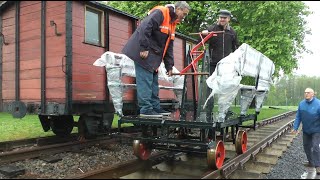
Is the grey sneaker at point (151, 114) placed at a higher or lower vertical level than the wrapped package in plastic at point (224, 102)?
lower

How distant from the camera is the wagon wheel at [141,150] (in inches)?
214

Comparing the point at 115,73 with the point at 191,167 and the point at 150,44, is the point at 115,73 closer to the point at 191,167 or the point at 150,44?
the point at 150,44

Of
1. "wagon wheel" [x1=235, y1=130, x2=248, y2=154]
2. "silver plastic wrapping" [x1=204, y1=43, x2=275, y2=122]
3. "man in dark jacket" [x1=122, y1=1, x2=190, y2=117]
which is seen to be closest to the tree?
"man in dark jacket" [x1=122, y1=1, x2=190, y2=117]

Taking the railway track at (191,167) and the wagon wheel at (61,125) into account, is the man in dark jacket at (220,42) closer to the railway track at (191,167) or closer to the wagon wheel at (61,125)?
the railway track at (191,167)

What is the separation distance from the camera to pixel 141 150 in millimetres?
5559

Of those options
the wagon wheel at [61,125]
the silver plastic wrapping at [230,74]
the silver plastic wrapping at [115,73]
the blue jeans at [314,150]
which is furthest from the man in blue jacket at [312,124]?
the wagon wheel at [61,125]

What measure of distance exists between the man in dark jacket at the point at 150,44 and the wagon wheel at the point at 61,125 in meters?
3.08

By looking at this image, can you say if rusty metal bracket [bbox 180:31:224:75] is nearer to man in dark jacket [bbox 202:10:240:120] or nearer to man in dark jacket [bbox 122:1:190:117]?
man in dark jacket [bbox 202:10:240:120]

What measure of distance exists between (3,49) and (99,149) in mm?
3113

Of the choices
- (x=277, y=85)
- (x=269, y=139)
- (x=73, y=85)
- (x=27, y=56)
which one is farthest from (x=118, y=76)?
(x=277, y=85)

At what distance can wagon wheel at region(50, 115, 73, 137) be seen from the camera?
784 centimetres

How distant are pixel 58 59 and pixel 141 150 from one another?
2.43m

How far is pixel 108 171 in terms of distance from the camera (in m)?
4.73

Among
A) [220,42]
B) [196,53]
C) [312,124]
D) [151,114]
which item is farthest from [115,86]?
[312,124]
